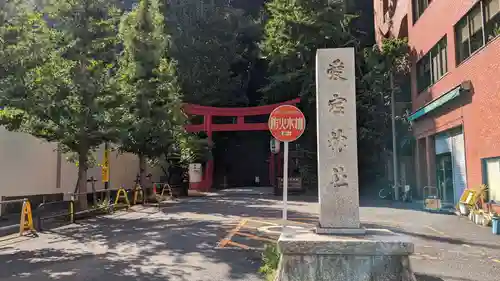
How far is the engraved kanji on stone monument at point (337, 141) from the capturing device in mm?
5777

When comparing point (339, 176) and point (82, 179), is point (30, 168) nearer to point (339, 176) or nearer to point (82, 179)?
point (82, 179)

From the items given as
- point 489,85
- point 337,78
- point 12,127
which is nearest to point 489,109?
point 489,85

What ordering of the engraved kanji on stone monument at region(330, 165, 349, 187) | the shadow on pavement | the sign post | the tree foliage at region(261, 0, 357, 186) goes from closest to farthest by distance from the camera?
the engraved kanji on stone monument at region(330, 165, 349, 187) → the shadow on pavement → the sign post → the tree foliage at region(261, 0, 357, 186)

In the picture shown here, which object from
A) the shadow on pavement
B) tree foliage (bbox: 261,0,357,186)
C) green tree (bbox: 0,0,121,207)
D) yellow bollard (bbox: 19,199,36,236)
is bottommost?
the shadow on pavement

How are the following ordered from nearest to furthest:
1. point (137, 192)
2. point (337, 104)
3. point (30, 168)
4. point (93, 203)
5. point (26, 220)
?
point (337, 104) → point (26, 220) → point (30, 168) → point (93, 203) → point (137, 192)

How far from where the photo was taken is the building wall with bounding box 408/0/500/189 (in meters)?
12.4

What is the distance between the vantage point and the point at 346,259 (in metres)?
4.93

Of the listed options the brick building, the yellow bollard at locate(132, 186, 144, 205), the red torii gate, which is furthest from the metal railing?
the brick building

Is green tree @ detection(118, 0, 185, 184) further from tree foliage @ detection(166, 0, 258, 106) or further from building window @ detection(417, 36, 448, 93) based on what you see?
tree foliage @ detection(166, 0, 258, 106)

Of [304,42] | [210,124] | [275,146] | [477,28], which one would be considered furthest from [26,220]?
[210,124]

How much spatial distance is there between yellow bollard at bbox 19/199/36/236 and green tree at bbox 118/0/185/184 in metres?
7.48

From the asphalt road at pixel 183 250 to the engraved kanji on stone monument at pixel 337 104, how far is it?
2.85m

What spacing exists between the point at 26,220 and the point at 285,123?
7.15m

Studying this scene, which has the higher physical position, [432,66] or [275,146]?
[432,66]
